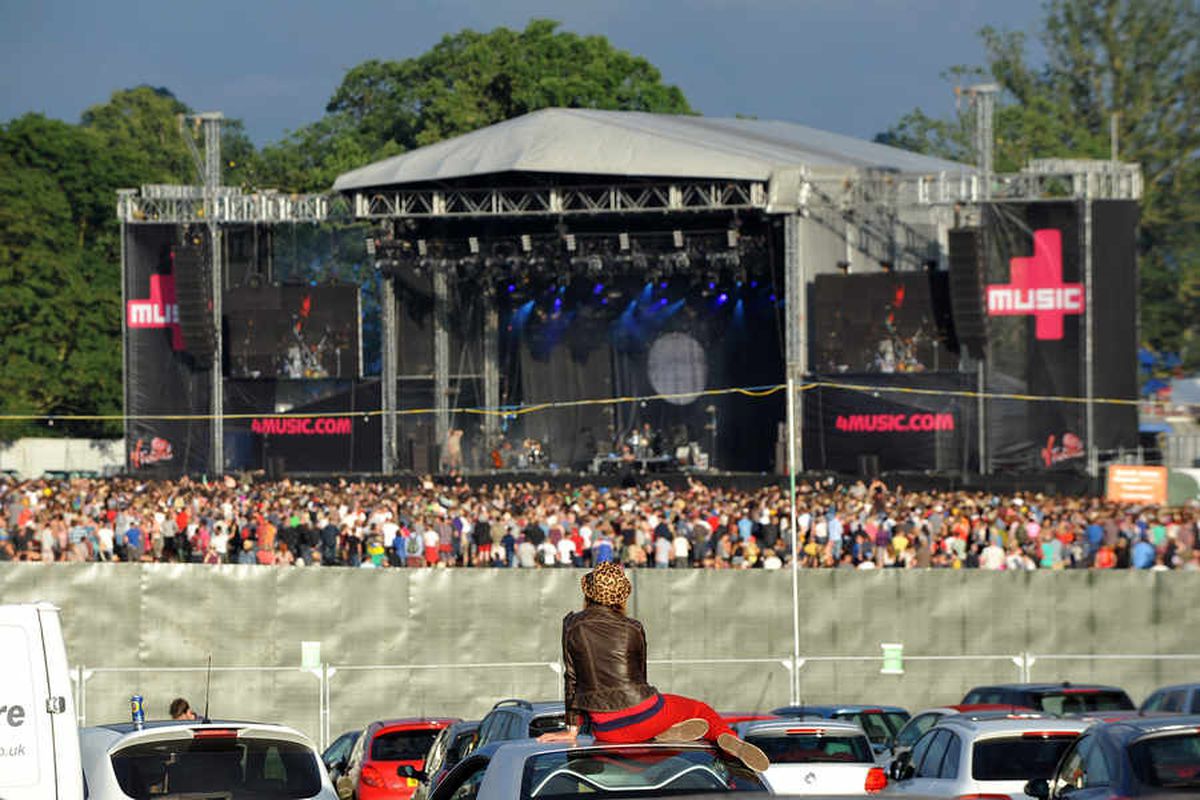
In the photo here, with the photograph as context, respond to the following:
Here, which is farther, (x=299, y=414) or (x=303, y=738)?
(x=299, y=414)

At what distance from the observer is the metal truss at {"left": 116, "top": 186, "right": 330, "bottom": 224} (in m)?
46.7

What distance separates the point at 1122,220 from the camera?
42.6 meters

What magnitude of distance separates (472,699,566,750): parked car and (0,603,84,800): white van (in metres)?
3.95

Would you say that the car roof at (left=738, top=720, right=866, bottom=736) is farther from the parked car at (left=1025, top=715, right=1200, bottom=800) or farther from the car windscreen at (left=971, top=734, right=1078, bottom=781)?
the parked car at (left=1025, top=715, right=1200, bottom=800)

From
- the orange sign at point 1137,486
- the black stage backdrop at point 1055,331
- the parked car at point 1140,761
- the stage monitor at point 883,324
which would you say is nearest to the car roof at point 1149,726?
the parked car at point 1140,761

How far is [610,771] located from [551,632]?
17.0 m

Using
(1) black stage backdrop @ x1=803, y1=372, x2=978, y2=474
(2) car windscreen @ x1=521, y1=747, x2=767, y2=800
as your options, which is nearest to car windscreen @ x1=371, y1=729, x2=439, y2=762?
(2) car windscreen @ x1=521, y1=747, x2=767, y2=800

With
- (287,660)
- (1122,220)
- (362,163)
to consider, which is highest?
(362,163)

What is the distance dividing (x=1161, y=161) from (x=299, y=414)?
1660 inches

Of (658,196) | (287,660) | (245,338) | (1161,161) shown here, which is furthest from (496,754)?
(1161,161)

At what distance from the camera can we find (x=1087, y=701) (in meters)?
18.2

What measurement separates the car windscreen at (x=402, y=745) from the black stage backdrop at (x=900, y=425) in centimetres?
2707

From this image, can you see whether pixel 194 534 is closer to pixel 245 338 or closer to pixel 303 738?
pixel 245 338

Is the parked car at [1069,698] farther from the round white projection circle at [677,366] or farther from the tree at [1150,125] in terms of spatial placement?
the tree at [1150,125]
